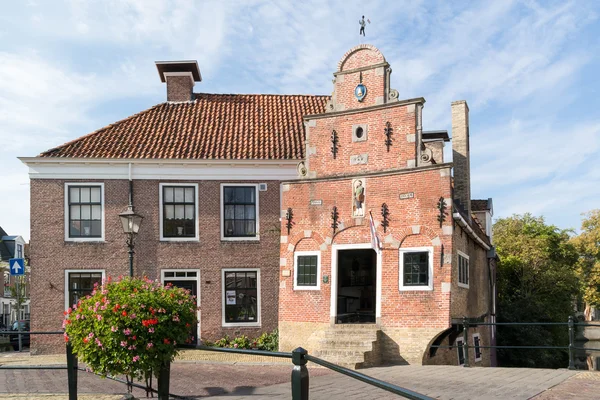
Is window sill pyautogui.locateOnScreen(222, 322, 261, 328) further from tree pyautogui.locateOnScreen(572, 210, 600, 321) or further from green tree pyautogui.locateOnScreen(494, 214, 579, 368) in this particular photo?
tree pyautogui.locateOnScreen(572, 210, 600, 321)

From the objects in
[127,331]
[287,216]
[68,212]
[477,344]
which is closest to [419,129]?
[287,216]

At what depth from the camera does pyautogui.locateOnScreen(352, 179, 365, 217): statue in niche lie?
1708 cm

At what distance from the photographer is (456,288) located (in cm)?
1670

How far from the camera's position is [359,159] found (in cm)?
1742

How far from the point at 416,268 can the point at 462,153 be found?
755cm

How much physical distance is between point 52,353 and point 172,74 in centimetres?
1074

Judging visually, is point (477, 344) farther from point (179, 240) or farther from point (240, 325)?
point (179, 240)

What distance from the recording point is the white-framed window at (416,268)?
52.5 ft

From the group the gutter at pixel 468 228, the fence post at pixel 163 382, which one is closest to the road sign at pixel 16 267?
the fence post at pixel 163 382

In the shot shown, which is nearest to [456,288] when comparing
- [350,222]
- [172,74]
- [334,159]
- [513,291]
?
[350,222]

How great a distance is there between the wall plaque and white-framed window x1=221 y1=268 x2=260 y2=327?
546cm

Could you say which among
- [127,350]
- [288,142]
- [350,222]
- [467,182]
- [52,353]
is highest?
[288,142]

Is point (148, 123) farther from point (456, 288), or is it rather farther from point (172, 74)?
point (456, 288)

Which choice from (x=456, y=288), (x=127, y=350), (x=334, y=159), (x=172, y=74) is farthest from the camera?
(x=172, y=74)
